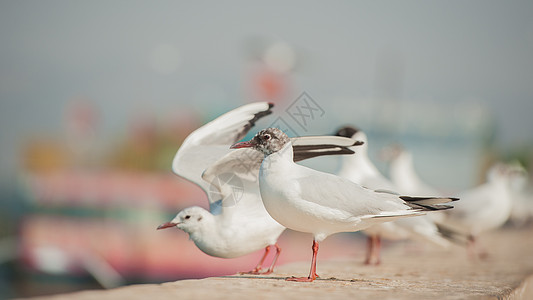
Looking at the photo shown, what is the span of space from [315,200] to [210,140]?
4.88 feet

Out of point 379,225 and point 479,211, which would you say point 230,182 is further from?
point 479,211

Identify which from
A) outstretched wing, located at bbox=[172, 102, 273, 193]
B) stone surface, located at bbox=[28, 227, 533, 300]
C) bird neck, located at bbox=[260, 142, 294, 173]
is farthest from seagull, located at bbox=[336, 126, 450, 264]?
bird neck, located at bbox=[260, 142, 294, 173]

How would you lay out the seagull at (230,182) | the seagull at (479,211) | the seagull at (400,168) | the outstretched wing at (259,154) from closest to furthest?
1. the outstretched wing at (259,154)
2. the seagull at (230,182)
3. the seagull at (479,211)
4. the seagull at (400,168)

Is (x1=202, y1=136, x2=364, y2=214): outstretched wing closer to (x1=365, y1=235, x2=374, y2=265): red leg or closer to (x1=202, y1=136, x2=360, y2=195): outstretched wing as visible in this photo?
(x1=202, y1=136, x2=360, y2=195): outstretched wing

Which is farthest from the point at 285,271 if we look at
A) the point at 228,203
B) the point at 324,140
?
the point at 324,140

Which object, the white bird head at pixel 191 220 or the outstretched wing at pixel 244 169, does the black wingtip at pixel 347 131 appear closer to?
the outstretched wing at pixel 244 169

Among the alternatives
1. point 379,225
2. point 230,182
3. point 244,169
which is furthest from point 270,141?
point 379,225

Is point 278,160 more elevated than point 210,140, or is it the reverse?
point 210,140

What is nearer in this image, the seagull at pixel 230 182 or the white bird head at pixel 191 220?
the seagull at pixel 230 182

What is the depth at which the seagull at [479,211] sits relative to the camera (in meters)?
9.02

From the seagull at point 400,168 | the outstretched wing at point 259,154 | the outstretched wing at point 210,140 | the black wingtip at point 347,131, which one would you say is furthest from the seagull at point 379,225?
the seagull at point 400,168

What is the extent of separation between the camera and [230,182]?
5.36 metres

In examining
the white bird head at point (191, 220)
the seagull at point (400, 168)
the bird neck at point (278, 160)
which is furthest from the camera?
the seagull at point (400, 168)

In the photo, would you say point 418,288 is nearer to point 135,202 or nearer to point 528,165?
point 135,202
